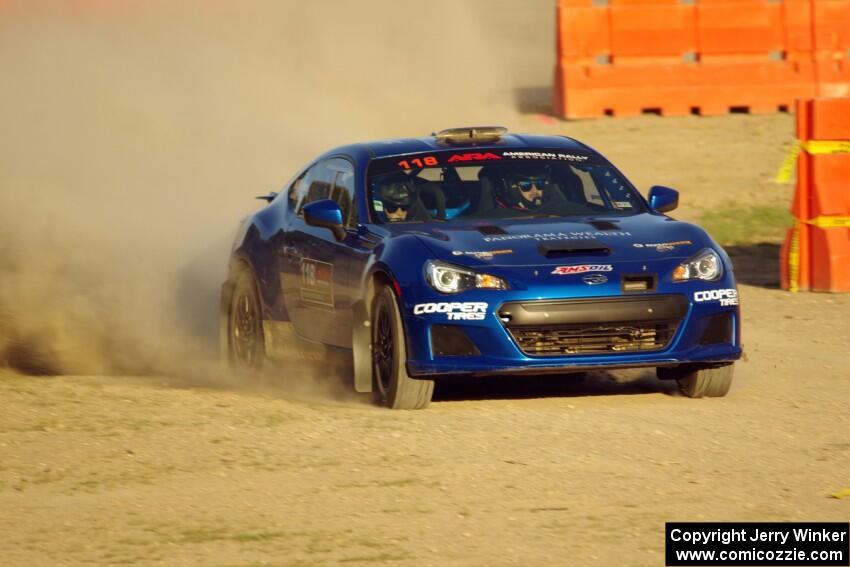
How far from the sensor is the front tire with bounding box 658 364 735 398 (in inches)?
381

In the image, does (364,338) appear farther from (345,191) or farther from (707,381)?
(707,381)

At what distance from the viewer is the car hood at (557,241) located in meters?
9.27

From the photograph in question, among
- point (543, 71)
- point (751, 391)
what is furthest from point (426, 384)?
point (543, 71)

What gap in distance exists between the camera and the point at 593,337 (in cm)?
921

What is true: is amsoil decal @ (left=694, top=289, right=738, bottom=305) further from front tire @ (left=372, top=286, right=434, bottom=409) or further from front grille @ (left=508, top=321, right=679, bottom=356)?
front tire @ (left=372, top=286, right=434, bottom=409)

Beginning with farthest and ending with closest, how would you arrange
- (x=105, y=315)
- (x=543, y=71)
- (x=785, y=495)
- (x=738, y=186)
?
(x=543, y=71)
(x=738, y=186)
(x=105, y=315)
(x=785, y=495)

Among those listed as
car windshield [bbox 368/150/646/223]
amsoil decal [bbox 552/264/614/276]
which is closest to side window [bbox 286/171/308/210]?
car windshield [bbox 368/150/646/223]

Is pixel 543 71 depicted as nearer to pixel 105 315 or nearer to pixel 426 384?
pixel 105 315

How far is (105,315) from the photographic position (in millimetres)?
13594

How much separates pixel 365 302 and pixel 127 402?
4.44ft

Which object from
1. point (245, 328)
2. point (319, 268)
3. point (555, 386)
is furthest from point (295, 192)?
point (555, 386)

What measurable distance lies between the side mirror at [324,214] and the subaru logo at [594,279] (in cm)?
156

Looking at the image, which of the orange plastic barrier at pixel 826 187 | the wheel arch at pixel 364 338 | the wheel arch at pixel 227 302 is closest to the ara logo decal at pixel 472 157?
the wheel arch at pixel 364 338

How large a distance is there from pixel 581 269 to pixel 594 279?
8 cm
